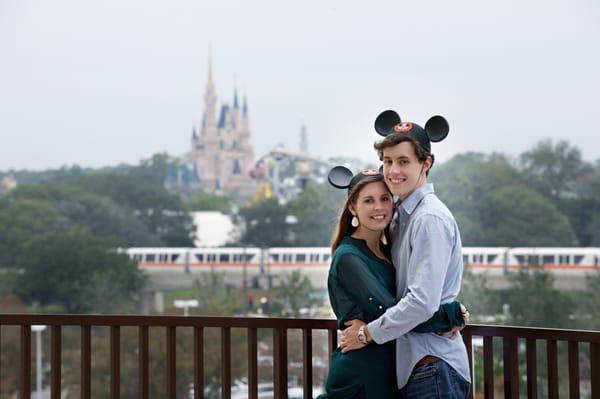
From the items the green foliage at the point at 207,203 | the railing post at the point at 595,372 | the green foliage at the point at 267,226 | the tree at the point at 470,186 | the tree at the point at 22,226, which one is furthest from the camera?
the green foliage at the point at 207,203

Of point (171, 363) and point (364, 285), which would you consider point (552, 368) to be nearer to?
point (364, 285)

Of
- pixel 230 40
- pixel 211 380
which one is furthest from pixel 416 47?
pixel 211 380

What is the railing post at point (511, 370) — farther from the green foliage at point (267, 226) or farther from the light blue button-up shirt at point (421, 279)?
the green foliage at point (267, 226)

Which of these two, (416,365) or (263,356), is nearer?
(416,365)

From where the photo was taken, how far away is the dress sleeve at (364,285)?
2.24 meters

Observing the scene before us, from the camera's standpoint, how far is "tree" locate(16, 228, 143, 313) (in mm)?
33750

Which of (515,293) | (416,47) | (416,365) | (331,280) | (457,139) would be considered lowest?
(515,293)

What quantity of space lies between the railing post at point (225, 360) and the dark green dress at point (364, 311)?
0.60 metres

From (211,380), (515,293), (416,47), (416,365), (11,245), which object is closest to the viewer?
(416,365)

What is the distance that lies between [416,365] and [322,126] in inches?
1467

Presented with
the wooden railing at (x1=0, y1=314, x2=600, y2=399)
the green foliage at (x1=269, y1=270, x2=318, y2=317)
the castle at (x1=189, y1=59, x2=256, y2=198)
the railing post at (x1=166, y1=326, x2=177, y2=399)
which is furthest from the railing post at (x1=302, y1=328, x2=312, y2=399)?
the castle at (x1=189, y1=59, x2=256, y2=198)

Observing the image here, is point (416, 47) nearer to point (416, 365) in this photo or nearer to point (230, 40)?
point (230, 40)

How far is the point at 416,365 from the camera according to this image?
2250 mm

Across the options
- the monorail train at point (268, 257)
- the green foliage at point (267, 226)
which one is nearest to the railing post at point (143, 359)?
the monorail train at point (268, 257)
